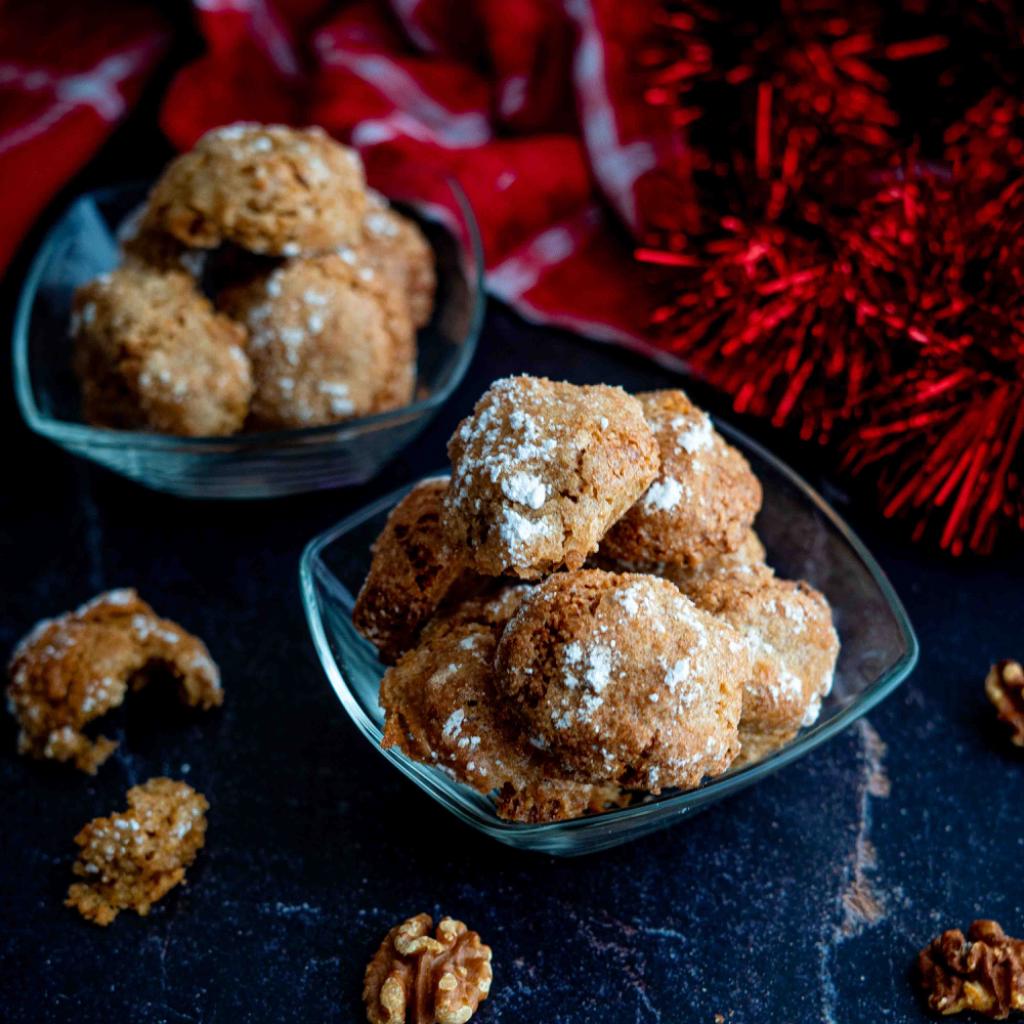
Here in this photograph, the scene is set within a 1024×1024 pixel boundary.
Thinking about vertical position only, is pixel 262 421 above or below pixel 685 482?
below

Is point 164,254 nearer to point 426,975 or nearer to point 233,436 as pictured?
point 233,436

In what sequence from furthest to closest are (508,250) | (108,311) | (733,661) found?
(508,250)
(108,311)
(733,661)

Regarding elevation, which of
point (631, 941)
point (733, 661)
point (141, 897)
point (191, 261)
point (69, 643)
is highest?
point (191, 261)

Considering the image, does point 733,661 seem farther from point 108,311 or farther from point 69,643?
point 108,311

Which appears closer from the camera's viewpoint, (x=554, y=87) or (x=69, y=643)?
(x=69, y=643)

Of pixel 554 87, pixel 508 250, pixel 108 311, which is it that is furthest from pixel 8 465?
pixel 554 87

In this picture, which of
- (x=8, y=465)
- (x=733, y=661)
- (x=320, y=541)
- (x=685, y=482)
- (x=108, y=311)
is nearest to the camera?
(x=733, y=661)

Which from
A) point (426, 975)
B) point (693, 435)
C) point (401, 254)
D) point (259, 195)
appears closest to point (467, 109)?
point (401, 254)

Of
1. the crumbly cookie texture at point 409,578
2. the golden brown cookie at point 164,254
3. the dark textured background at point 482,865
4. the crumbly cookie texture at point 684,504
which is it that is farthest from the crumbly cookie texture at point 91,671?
the crumbly cookie texture at point 684,504
